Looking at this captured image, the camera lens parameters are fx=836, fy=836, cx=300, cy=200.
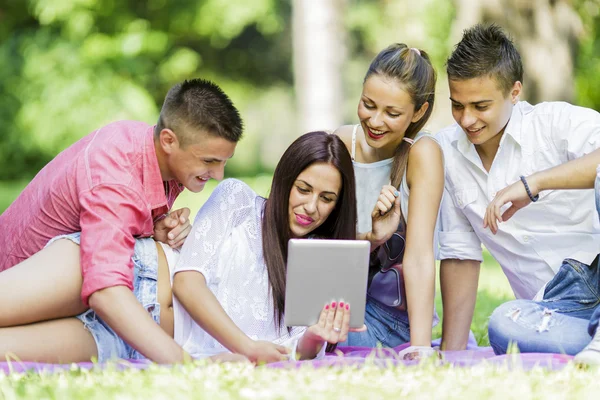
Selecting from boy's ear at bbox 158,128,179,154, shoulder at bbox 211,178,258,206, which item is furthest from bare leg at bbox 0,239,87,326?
shoulder at bbox 211,178,258,206

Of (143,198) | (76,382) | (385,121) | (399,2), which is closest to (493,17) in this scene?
(399,2)

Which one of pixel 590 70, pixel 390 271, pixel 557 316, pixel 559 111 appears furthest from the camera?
pixel 590 70

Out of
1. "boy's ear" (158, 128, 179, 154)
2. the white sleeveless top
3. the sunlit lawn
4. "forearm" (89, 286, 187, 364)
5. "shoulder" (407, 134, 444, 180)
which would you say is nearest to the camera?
the sunlit lawn

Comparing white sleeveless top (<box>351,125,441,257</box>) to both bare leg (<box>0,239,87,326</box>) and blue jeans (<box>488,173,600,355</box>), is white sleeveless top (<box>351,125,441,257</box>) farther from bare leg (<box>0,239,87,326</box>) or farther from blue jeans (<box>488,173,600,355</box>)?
bare leg (<box>0,239,87,326</box>)

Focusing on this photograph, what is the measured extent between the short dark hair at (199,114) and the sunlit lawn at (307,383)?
46.3 inches

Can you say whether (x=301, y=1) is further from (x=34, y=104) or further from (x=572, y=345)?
(x=34, y=104)

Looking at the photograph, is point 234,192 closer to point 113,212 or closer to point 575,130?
point 113,212

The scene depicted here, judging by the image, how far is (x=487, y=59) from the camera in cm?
415

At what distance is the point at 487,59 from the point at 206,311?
1.86 m

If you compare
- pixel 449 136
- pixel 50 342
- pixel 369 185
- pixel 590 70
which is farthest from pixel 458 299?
pixel 590 70

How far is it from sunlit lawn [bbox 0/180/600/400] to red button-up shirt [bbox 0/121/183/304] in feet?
1.84

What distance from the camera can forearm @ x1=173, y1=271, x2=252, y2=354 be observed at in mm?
3609

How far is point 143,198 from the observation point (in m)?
3.77

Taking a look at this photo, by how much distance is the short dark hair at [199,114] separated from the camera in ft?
12.8
